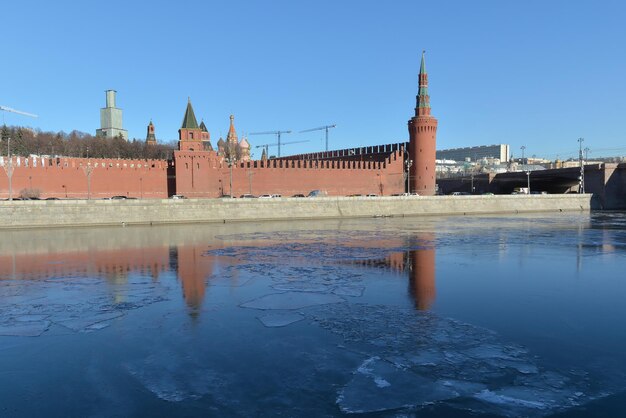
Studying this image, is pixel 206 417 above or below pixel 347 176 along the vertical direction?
below

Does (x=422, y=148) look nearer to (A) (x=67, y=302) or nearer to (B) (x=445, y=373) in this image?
(A) (x=67, y=302)

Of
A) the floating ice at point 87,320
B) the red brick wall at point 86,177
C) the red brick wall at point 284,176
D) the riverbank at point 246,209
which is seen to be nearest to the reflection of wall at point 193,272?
the floating ice at point 87,320

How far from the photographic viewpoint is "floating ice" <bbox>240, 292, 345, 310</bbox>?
8.00 m

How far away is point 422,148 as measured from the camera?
1656 inches

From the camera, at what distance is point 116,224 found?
25859 millimetres

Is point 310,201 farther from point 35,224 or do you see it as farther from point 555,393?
point 555,393

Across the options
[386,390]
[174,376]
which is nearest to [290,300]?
[174,376]

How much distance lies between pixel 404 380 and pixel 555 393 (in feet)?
4.47

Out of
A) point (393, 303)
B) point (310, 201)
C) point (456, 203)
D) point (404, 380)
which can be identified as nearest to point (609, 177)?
point (456, 203)

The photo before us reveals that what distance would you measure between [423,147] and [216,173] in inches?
695

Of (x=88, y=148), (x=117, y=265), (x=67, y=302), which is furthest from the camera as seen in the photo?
(x=88, y=148)

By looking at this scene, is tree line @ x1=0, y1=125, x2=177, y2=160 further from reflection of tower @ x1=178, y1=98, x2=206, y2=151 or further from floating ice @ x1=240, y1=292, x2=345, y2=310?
floating ice @ x1=240, y1=292, x2=345, y2=310

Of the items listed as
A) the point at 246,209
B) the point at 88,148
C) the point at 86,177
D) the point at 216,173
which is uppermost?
the point at 88,148

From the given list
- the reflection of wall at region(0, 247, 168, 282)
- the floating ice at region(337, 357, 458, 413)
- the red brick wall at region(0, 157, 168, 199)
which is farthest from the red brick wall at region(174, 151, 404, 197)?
the floating ice at region(337, 357, 458, 413)
